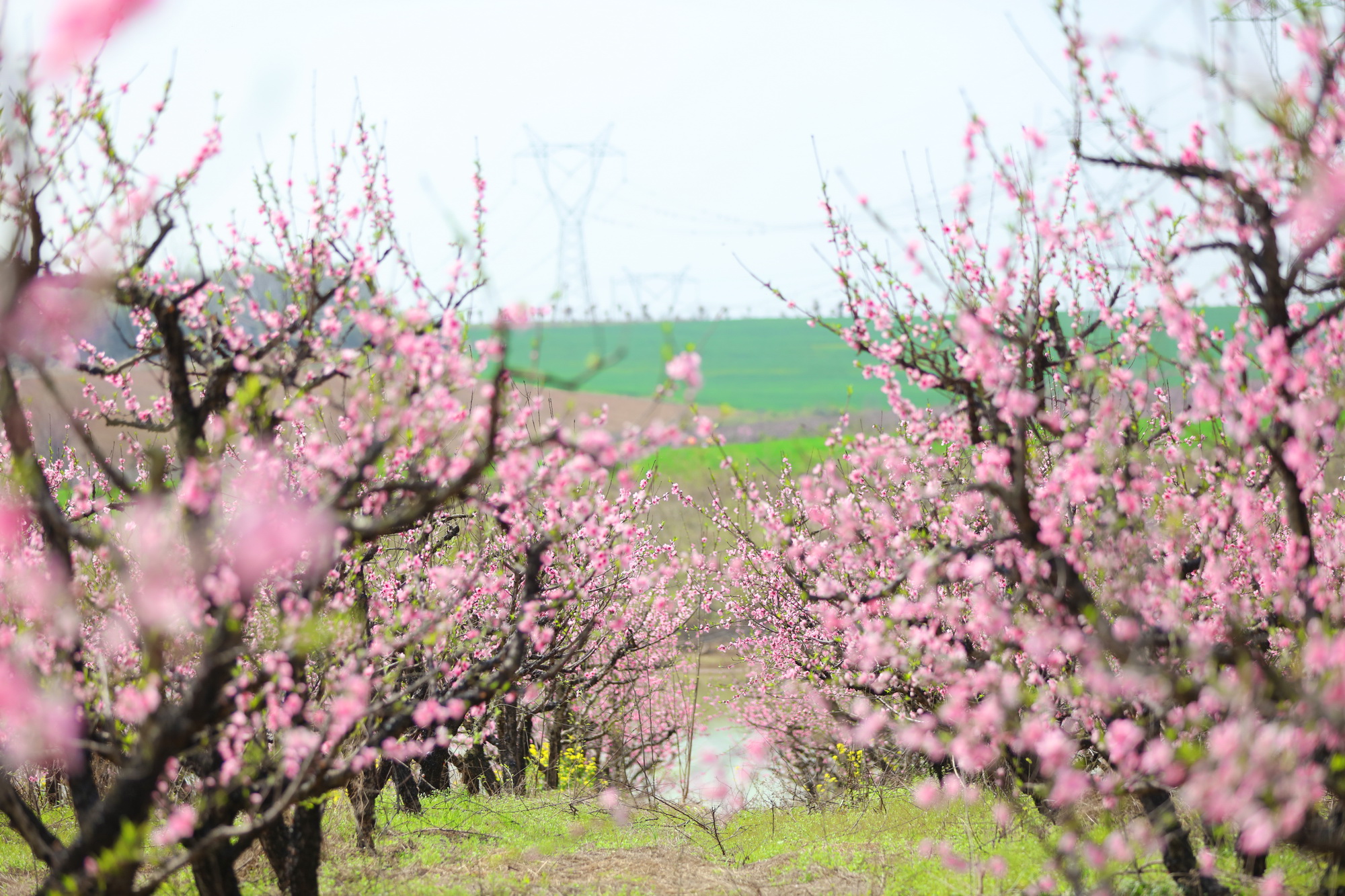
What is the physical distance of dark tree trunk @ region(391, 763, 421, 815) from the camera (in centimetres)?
1237

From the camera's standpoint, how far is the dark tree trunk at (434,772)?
48.9 ft

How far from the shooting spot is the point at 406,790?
41.4ft

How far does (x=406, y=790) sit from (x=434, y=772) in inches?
111

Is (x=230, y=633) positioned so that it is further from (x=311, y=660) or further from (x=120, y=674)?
(x=311, y=660)

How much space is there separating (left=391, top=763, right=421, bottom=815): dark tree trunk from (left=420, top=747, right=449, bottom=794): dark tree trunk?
1.81 m

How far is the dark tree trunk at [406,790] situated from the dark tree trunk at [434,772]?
5.94ft

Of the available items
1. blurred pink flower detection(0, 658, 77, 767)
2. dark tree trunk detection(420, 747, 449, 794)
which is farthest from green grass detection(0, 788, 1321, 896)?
blurred pink flower detection(0, 658, 77, 767)

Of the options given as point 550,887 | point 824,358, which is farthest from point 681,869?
point 824,358

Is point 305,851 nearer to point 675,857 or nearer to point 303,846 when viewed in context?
point 303,846

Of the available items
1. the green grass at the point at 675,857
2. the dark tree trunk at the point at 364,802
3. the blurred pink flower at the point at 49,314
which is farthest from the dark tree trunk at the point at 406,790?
the blurred pink flower at the point at 49,314

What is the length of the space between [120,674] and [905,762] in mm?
12838

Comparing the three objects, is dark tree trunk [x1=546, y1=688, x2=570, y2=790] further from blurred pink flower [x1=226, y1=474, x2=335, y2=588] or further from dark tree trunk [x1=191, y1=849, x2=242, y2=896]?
blurred pink flower [x1=226, y1=474, x2=335, y2=588]

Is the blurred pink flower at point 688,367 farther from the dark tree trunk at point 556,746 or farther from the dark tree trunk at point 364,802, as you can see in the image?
the dark tree trunk at point 556,746

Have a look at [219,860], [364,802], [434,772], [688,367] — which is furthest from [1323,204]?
[434,772]
